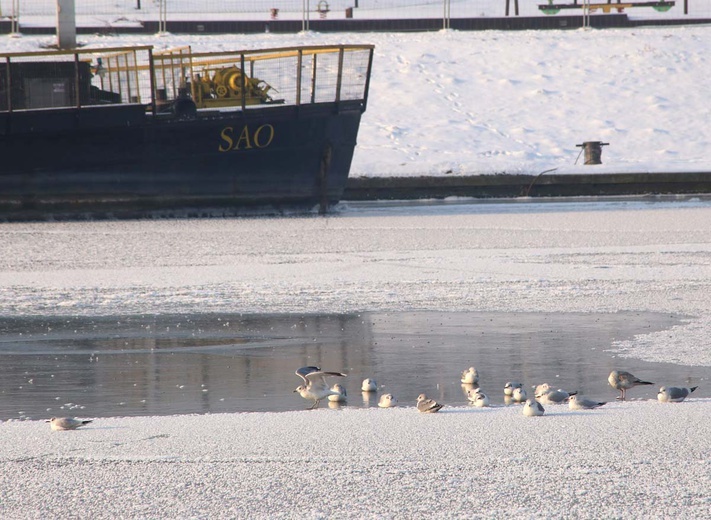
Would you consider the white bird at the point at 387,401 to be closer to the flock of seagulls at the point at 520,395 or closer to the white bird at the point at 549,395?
the flock of seagulls at the point at 520,395

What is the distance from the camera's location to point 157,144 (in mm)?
18172

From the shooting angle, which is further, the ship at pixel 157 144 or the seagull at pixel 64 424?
the ship at pixel 157 144

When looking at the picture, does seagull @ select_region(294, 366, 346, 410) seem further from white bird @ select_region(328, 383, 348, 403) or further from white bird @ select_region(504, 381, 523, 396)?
white bird @ select_region(504, 381, 523, 396)

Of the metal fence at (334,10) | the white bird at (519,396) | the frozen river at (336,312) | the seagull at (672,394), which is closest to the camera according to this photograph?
the seagull at (672,394)

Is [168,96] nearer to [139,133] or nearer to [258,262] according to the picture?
[139,133]

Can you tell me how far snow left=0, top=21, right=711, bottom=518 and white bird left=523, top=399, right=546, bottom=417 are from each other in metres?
0.07

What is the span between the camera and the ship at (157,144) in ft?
57.6

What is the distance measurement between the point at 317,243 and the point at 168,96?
752 centimetres

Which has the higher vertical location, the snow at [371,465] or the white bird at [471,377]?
the snow at [371,465]

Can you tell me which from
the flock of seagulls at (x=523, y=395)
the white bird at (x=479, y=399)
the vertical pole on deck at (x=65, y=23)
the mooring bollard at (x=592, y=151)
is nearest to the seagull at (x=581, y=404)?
the flock of seagulls at (x=523, y=395)

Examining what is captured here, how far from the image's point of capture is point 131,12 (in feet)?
140

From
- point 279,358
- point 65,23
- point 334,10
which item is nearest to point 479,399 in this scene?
point 279,358

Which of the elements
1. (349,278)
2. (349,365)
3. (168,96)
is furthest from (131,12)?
(349,365)

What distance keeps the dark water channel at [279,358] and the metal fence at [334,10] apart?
29.5 m
